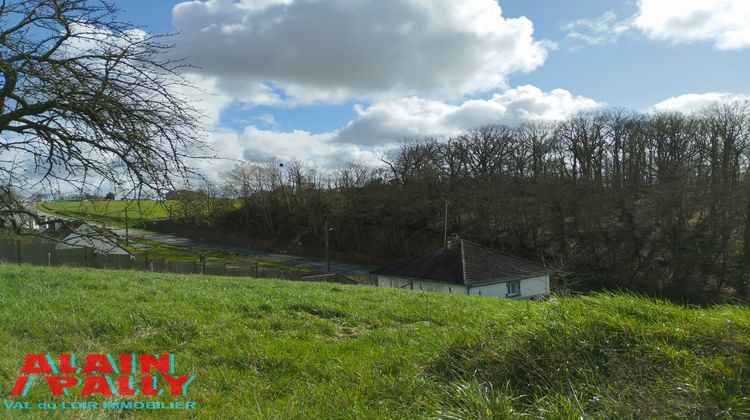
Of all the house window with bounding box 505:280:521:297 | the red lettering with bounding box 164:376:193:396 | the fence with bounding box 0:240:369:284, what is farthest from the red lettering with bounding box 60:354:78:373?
the house window with bounding box 505:280:521:297

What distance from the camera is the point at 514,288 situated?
112ft

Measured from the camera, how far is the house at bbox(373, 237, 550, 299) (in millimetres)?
32406

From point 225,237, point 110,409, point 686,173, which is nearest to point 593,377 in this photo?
point 110,409

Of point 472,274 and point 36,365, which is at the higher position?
point 36,365

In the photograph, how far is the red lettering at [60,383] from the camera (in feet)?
13.4

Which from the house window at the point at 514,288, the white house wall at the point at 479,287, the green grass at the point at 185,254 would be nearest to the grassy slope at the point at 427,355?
the white house wall at the point at 479,287

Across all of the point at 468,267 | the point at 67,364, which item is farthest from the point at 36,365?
the point at 468,267

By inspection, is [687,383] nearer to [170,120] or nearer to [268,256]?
[170,120]

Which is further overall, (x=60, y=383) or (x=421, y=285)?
(x=421, y=285)

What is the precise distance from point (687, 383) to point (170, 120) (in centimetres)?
531

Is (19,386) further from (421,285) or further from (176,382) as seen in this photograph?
(421,285)

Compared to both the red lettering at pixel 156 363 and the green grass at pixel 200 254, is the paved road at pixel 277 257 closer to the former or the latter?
the green grass at pixel 200 254

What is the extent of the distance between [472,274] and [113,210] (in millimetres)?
29277

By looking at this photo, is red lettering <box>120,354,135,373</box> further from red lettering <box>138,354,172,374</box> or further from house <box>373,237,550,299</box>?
house <box>373,237,550,299</box>
